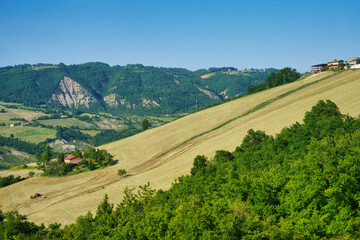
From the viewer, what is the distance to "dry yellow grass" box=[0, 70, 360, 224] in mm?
70375

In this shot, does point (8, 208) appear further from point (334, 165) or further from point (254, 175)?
point (334, 165)

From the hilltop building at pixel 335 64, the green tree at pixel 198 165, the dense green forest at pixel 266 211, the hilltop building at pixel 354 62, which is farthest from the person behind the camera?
the hilltop building at pixel 335 64

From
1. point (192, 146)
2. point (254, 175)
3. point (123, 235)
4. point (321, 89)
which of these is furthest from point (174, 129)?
point (123, 235)

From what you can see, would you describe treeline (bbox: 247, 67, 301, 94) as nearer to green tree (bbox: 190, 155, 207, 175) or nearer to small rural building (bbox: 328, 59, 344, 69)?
small rural building (bbox: 328, 59, 344, 69)

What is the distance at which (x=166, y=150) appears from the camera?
97.4 metres

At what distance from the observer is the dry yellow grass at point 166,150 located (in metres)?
70.4

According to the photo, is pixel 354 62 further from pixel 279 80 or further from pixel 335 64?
pixel 279 80

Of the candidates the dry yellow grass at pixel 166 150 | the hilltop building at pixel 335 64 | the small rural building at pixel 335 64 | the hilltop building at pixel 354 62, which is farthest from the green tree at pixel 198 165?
the small rural building at pixel 335 64

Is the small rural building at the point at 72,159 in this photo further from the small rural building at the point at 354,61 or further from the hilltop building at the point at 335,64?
the small rural building at the point at 354,61

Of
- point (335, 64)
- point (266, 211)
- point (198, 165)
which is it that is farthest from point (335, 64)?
point (266, 211)

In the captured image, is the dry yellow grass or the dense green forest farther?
the dry yellow grass

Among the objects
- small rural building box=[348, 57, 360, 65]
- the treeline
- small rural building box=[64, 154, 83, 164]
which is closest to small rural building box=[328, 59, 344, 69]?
small rural building box=[348, 57, 360, 65]

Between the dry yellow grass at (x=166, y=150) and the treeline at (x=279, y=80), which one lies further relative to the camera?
the treeline at (x=279, y=80)

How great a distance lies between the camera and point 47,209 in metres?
67.3
